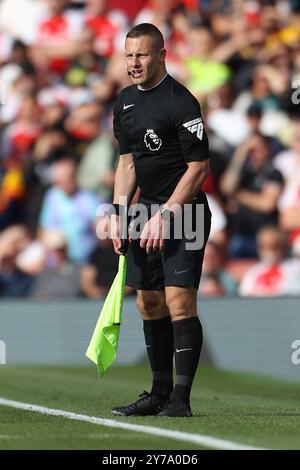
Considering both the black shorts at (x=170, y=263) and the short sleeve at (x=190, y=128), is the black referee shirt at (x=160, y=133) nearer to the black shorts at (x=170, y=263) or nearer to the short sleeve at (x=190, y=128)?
the short sleeve at (x=190, y=128)

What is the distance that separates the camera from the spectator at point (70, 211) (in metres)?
13.9

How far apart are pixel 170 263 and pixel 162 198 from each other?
0.41m

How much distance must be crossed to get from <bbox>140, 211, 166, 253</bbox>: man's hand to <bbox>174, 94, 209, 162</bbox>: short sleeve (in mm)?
391

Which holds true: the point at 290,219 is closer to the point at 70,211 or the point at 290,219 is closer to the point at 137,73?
the point at 70,211

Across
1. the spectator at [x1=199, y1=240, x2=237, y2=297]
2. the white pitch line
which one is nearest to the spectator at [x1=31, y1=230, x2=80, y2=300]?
the spectator at [x1=199, y1=240, x2=237, y2=297]

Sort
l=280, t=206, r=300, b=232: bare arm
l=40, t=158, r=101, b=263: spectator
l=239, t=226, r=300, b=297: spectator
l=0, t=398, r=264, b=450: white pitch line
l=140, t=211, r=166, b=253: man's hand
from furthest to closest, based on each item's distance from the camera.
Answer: l=40, t=158, r=101, b=263: spectator < l=280, t=206, r=300, b=232: bare arm < l=239, t=226, r=300, b=297: spectator < l=140, t=211, r=166, b=253: man's hand < l=0, t=398, r=264, b=450: white pitch line

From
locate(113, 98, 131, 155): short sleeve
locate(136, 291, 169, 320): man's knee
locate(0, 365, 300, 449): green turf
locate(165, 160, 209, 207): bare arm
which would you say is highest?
locate(113, 98, 131, 155): short sleeve

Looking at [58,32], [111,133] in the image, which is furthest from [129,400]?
[58,32]

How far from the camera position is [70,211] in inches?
550

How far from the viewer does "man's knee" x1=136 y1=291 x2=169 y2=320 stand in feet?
23.6

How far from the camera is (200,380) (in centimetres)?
1137

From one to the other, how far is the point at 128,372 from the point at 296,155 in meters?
3.30

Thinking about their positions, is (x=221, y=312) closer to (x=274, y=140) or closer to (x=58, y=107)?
(x=274, y=140)

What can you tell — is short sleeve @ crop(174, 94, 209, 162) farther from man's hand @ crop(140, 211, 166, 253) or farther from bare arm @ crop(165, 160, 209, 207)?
man's hand @ crop(140, 211, 166, 253)
